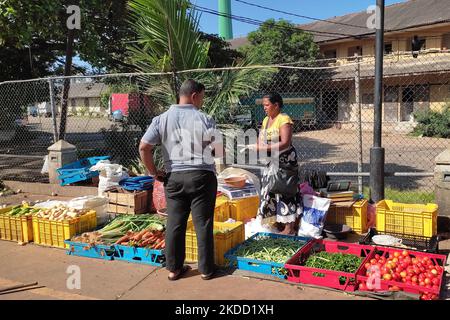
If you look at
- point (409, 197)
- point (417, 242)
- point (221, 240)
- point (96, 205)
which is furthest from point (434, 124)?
point (221, 240)

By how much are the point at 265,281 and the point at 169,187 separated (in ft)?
4.41

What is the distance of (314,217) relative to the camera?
5.41 meters

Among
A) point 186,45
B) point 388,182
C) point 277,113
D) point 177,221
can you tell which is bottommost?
point 388,182

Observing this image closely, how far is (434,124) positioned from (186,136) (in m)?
20.7

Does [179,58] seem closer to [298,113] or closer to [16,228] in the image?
[16,228]

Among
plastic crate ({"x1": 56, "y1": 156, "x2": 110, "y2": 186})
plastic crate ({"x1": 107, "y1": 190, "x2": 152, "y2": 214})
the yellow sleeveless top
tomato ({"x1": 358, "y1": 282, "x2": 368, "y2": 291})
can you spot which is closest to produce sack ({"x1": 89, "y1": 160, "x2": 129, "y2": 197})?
plastic crate ({"x1": 107, "y1": 190, "x2": 152, "y2": 214})

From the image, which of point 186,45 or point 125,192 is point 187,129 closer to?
point 125,192

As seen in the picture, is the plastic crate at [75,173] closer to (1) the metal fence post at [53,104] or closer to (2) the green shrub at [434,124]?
(1) the metal fence post at [53,104]

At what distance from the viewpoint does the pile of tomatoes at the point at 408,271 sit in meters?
3.77

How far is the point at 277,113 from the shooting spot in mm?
5203

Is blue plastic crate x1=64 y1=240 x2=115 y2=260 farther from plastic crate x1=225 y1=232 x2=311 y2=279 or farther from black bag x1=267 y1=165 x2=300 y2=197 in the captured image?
black bag x1=267 y1=165 x2=300 y2=197

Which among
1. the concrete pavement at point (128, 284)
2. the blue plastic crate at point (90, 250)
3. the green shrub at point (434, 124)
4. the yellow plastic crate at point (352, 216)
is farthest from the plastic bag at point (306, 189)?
the green shrub at point (434, 124)

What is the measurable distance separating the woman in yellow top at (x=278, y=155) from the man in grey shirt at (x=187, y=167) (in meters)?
1.04
